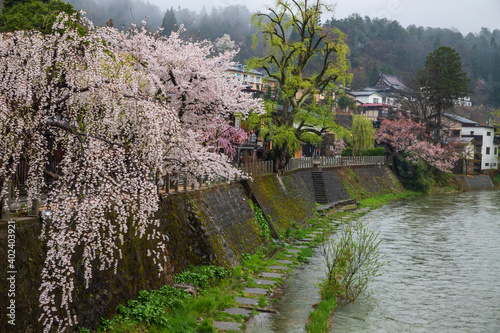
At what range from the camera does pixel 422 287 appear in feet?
67.4

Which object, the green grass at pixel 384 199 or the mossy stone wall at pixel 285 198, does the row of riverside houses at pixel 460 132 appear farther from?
the mossy stone wall at pixel 285 198

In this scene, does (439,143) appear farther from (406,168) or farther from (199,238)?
(199,238)

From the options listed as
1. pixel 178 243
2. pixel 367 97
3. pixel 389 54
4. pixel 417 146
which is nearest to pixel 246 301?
pixel 178 243

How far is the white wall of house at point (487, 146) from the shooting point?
79.0 meters

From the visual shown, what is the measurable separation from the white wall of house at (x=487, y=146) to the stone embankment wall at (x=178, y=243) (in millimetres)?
53408

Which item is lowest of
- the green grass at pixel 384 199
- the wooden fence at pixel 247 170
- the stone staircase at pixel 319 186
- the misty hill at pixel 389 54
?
the green grass at pixel 384 199

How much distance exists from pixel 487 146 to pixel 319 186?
49031mm

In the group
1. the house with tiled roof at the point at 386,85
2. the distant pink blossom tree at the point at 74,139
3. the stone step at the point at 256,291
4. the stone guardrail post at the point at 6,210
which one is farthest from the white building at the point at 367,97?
the stone guardrail post at the point at 6,210

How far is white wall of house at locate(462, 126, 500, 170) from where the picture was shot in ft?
259

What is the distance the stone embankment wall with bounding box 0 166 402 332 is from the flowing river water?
11.3ft

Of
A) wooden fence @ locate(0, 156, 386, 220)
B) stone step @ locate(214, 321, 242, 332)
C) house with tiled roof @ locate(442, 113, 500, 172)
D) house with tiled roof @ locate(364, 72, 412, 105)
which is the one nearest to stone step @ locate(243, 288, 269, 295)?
stone step @ locate(214, 321, 242, 332)

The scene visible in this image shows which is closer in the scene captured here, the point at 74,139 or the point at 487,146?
the point at 74,139

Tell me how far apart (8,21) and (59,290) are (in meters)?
16.5

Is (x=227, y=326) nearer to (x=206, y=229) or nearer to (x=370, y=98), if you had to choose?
(x=206, y=229)
